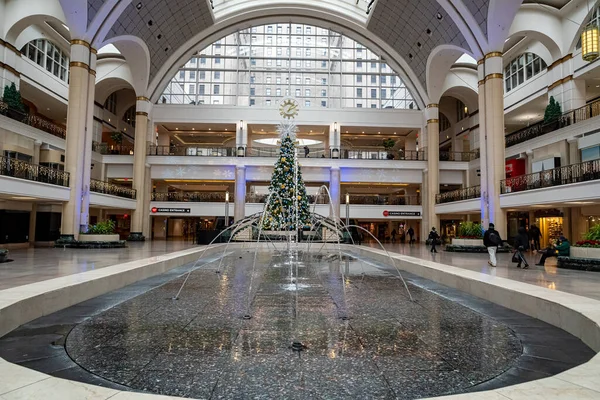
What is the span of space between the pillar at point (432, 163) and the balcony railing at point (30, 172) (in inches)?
974

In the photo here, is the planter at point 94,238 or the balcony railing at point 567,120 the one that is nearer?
Answer: the planter at point 94,238

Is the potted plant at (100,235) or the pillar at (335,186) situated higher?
the pillar at (335,186)

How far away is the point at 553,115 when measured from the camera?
22.0 m

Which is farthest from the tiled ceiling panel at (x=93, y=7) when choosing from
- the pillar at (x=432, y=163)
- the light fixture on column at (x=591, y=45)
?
the pillar at (x=432, y=163)

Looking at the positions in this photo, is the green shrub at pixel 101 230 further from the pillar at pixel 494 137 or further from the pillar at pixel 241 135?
the pillar at pixel 494 137

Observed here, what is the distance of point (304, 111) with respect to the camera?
33.6 meters

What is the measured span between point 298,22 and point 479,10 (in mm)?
18469

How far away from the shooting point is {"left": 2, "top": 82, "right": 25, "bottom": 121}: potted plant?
65.6 ft

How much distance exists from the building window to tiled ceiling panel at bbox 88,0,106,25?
25943 millimetres

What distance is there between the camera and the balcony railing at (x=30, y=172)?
15914 mm

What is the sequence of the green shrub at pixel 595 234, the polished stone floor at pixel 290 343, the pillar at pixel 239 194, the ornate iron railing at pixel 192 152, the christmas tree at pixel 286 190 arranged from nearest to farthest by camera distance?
the polished stone floor at pixel 290 343, the green shrub at pixel 595 234, the christmas tree at pixel 286 190, the pillar at pixel 239 194, the ornate iron railing at pixel 192 152

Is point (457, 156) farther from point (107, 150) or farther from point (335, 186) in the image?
point (107, 150)

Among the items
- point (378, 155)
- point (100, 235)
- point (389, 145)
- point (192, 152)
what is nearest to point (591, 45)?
point (378, 155)

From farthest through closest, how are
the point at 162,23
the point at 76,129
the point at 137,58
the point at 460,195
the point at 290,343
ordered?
1. the point at 137,58
2. the point at 162,23
3. the point at 460,195
4. the point at 76,129
5. the point at 290,343
